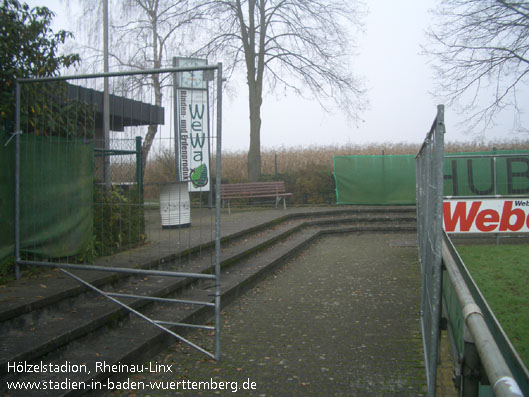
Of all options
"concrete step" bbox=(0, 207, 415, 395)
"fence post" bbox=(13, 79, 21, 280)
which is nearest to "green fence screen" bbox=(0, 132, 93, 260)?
"fence post" bbox=(13, 79, 21, 280)

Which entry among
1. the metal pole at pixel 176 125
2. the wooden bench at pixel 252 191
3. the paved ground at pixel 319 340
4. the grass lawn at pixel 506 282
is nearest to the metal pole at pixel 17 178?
the metal pole at pixel 176 125

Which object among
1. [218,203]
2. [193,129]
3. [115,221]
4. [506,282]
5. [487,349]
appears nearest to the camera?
[487,349]

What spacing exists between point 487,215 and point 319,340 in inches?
293

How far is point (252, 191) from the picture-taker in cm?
1725

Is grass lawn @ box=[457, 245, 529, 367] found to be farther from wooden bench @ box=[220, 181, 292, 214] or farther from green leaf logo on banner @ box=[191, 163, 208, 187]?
wooden bench @ box=[220, 181, 292, 214]

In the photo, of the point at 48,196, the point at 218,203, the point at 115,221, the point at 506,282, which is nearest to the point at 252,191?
the point at 115,221

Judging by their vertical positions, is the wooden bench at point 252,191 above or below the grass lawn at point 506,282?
above

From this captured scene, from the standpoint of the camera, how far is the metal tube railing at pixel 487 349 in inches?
47.6

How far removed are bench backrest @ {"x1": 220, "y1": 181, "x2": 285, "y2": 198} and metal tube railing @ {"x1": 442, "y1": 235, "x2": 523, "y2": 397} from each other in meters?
14.8

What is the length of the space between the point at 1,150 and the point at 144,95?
5.90ft

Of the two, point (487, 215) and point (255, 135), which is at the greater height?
point (255, 135)

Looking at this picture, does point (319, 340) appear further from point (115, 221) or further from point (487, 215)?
point (487, 215)

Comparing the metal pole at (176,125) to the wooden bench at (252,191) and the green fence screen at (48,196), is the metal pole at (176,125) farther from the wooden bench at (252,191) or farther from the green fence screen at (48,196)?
the wooden bench at (252,191)

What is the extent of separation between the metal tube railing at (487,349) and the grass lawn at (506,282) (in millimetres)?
2712
